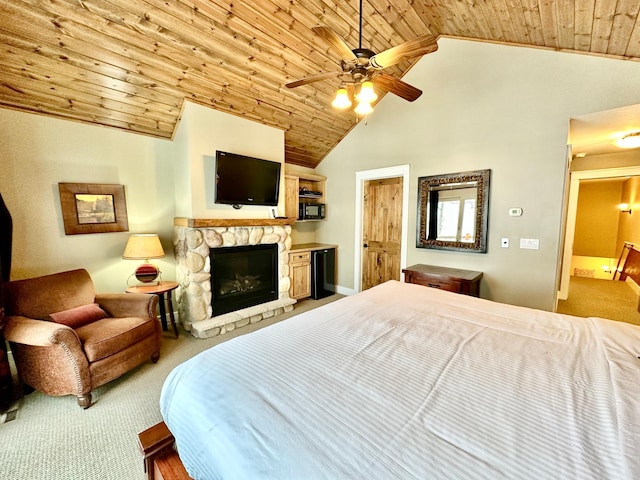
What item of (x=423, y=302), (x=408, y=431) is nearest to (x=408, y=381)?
(x=408, y=431)

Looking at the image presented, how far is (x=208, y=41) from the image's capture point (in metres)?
2.49

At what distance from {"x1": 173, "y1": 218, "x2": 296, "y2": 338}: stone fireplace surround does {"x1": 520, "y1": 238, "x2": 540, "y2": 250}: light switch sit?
124 inches

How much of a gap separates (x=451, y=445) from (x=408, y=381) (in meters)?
0.29

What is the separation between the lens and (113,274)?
10.6ft

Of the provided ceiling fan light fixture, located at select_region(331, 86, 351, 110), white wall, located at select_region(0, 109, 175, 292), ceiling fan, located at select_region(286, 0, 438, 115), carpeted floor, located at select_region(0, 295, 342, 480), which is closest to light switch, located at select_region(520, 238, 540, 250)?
ceiling fan, located at select_region(286, 0, 438, 115)

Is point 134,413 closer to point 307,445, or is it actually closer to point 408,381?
point 307,445

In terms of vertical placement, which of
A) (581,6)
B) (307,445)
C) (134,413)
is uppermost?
(581,6)

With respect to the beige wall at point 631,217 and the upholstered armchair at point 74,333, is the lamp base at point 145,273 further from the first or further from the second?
the beige wall at point 631,217

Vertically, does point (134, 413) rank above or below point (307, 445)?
below

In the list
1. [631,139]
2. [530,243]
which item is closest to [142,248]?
[530,243]

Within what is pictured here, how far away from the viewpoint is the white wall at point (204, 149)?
125 inches

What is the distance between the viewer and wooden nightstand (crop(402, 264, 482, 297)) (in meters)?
3.02

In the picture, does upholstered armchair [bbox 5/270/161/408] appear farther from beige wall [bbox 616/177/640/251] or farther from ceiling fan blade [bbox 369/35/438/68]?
beige wall [bbox 616/177/640/251]

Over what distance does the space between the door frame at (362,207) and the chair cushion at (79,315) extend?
3481mm
